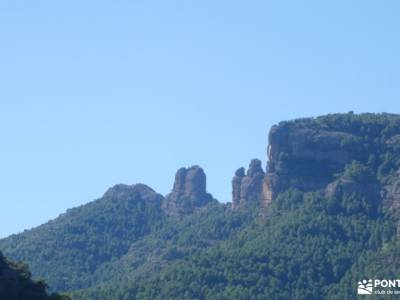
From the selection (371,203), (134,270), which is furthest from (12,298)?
(134,270)

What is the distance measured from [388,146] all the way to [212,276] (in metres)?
32.8

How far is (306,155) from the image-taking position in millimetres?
171125

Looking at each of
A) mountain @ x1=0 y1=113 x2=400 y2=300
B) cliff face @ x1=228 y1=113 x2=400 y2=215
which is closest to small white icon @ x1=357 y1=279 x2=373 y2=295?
mountain @ x1=0 y1=113 x2=400 y2=300

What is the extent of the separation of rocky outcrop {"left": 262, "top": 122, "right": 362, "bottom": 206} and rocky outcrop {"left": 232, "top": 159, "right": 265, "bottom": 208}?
1550 cm

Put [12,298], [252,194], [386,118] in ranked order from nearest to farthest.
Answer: [12,298] → [386,118] → [252,194]

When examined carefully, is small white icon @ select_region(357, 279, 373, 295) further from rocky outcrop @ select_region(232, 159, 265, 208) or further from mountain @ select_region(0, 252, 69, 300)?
mountain @ select_region(0, 252, 69, 300)

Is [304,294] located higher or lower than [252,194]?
lower

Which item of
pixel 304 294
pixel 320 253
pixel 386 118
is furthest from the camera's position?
pixel 386 118

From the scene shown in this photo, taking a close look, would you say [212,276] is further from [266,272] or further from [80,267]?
[80,267]

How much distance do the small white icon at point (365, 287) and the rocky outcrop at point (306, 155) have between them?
2930 centimetres

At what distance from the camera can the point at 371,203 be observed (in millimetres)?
164500

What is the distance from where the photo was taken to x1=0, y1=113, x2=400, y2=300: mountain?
147875 mm

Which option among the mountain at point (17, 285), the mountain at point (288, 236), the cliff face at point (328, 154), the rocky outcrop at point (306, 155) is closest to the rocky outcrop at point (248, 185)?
the mountain at point (288, 236)

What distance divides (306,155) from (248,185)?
829 inches
